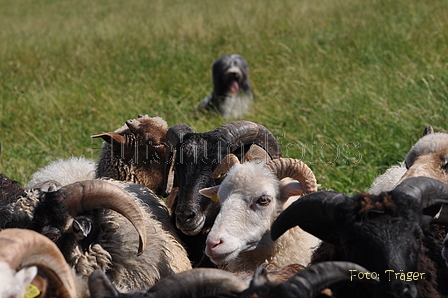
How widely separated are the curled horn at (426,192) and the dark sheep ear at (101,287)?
173cm

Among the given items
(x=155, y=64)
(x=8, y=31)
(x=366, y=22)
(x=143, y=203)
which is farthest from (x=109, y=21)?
(x=143, y=203)

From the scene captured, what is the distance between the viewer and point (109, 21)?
22.4m

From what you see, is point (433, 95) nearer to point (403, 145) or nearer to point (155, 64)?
point (403, 145)

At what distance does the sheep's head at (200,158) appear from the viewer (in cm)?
478

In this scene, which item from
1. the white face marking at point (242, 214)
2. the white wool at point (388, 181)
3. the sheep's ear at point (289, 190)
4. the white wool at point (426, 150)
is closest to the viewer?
the white face marking at point (242, 214)

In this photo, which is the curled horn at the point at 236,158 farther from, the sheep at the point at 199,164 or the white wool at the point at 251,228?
the white wool at the point at 251,228

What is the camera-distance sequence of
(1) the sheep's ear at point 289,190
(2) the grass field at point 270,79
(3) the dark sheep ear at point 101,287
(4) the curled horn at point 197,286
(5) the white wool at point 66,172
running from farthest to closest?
(2) the grass field at point 270,79, (5) the white wool at point 66,172, (1) the sheep's ear at point 289,190, (3) the dark sheep ear at point 101,287, (4) the curled horn at point 197,286

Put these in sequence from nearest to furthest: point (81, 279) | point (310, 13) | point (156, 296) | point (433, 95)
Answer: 1. point (156, 296)
2. point (81, 279)
3. point (433, 95)
4. point (310, 13)

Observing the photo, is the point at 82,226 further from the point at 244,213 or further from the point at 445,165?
the point at 445,165

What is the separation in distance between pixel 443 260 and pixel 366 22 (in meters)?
12.1

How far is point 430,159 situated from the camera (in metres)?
4.48

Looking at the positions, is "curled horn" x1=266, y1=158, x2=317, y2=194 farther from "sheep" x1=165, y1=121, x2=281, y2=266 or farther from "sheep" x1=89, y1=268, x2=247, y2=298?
"sheep" x1=89, y1=268, x2=247, y2=298

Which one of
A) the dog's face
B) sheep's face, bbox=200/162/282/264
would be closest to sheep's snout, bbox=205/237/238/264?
sheep's face, bbox=200/162/282/264

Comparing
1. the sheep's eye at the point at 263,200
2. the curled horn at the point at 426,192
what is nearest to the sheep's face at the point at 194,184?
the sheep's eye at the point at 263,200
